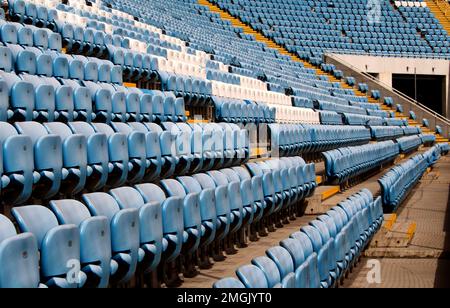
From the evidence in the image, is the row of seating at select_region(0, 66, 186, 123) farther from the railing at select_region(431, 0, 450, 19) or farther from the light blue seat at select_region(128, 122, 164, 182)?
the railing at select_region(431, 0, 450, 19)

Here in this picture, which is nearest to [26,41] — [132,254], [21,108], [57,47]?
[57,47]

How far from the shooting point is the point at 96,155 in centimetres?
259

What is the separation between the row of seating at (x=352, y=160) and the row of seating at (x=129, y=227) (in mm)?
1549

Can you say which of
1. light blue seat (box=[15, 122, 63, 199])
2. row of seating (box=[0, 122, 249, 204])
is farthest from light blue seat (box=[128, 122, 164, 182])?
light blue seat (box=[15, 122, 63, 199])

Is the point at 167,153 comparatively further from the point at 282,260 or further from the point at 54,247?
the point at 54,247

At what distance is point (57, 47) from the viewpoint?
4.26 metres

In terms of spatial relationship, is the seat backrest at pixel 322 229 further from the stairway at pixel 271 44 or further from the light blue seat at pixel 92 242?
the stairway at pixel 271 44

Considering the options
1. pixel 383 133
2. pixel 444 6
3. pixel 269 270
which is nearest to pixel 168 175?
pixel 269 270

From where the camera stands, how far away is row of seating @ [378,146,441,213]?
13.9 ft

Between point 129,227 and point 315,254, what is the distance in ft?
1.90

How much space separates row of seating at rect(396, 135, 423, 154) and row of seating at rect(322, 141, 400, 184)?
0.78 meters

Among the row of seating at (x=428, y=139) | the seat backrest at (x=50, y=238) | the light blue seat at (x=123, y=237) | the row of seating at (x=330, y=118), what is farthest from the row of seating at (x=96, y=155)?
the row of seating at (x=428, y=139)

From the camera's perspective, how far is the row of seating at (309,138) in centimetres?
473
